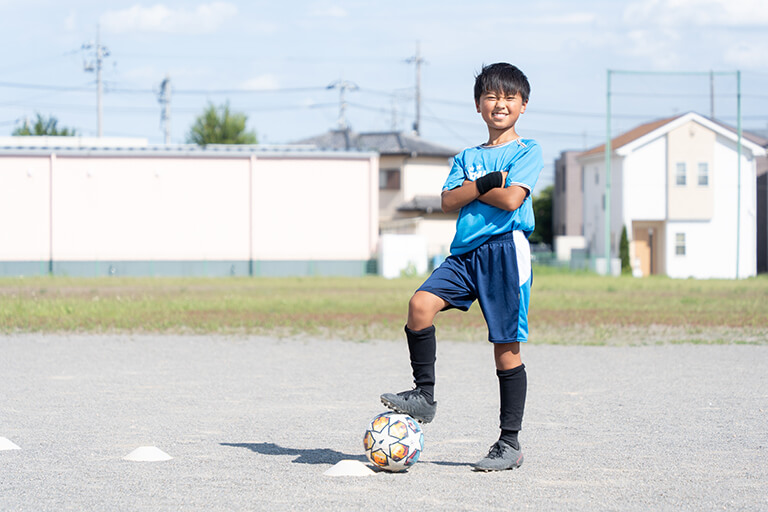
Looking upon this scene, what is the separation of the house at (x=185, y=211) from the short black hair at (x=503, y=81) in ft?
116

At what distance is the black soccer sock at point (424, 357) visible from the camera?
476cm

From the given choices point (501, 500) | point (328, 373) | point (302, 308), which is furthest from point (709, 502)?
point (302, 308)

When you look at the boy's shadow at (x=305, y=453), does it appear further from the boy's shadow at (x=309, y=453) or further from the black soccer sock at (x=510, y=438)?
the black soccer sock at (x=510, y=438)

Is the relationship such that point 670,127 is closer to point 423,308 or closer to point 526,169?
point 526,169

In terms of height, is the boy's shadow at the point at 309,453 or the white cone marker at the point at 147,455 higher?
the white cone marker at the point at 147,455

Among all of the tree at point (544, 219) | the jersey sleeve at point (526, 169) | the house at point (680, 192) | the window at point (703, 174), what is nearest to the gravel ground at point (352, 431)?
the jersey sleeve at point (526, 169)

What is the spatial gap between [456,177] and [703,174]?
4182 centimetres

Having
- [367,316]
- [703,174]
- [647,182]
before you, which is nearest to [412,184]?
[647,182]

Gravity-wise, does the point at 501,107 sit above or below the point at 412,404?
above

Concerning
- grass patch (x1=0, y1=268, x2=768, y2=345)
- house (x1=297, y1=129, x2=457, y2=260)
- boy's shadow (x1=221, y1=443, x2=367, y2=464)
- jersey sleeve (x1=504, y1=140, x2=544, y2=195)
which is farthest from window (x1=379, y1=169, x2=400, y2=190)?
jersey sleeve (x1=504, y1=140, x2=544, y2=195)

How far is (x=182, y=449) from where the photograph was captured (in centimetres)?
522

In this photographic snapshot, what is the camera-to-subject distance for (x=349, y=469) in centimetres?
464

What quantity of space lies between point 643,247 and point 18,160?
1073 inches

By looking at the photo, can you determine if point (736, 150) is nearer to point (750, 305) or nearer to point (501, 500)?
point (750, 305)
